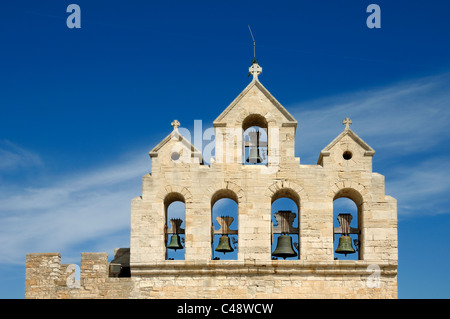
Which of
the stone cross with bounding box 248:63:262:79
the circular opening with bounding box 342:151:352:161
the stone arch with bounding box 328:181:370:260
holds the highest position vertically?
the stone cross with bounding box 248:63:262:79

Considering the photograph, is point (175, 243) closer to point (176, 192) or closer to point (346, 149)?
point (176, 192)

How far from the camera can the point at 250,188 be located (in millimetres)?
38250

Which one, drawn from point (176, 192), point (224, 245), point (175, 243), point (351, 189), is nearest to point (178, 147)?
point (176, 192)

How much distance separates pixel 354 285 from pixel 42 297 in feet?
38.5

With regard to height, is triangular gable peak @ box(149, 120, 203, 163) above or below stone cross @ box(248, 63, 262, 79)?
below

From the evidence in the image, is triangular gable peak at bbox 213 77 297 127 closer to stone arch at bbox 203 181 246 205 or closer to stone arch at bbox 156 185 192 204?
stone arch at bbox 203 181 246 205

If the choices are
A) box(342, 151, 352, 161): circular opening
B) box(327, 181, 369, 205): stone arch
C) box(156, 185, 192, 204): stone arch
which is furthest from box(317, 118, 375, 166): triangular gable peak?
box(156, 185, 192, 204): stone arch

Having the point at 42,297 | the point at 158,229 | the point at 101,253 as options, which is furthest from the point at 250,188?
the point at 42,297

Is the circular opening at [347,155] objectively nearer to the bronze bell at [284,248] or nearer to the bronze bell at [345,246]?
the bronze bell at [345,246]

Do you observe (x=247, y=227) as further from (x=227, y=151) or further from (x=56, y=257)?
(x=56, y=257)

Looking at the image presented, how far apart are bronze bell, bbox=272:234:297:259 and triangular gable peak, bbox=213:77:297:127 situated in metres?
4.37

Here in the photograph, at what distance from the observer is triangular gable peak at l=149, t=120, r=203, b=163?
38.8 metres

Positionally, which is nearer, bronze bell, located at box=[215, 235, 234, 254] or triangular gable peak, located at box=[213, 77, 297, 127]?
bronze bell, located at box=[215, 235, 234, 254]

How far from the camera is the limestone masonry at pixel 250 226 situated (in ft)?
122
